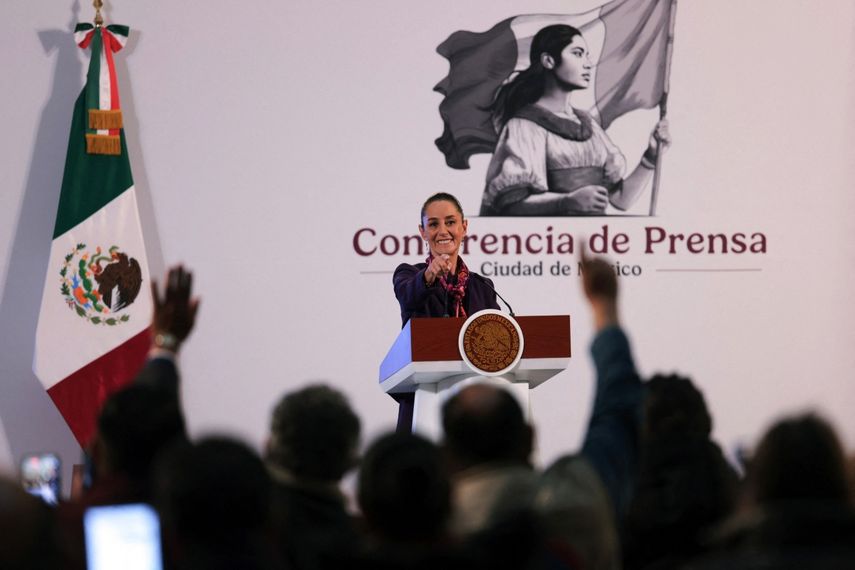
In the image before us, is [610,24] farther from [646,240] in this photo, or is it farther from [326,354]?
[326,354]

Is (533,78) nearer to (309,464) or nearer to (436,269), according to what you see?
(436,269)

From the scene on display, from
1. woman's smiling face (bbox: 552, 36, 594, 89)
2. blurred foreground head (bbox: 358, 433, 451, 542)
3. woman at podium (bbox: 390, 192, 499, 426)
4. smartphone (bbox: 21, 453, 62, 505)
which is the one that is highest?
woman's smiling face (bbox: 552, 36, 594, 89)

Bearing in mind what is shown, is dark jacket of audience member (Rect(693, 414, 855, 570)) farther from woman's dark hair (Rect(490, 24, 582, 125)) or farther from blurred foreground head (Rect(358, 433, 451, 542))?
woman's dark hair (Rect(490, 24, 582, 125))

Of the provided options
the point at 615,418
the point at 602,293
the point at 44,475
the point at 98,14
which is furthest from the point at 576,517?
the point at 98,14

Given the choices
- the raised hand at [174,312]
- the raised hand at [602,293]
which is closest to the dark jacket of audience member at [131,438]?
the raised hand at [174,312]

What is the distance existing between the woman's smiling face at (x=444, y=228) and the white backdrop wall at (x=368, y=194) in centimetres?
194

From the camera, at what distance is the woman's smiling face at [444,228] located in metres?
5.47

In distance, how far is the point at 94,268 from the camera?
7.11m

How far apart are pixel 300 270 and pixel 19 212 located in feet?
5.63

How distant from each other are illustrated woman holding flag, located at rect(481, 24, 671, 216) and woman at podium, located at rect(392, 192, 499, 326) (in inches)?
82.5

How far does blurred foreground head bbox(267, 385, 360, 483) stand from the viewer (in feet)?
7.86

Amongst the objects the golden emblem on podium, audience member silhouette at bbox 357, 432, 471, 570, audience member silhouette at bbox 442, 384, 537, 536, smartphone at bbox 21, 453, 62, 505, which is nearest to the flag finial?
smartphone at bbox 21, 453, 62, 505

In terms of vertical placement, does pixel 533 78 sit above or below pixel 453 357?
above

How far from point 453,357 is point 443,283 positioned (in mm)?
932
